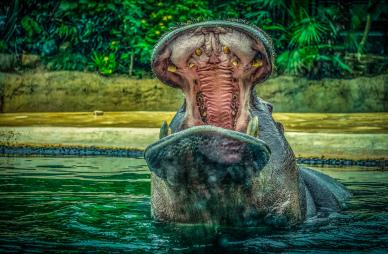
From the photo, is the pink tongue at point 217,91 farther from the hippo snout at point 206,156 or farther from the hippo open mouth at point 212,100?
the hippo snout at point 206,156

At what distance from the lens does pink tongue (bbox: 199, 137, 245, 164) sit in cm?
318

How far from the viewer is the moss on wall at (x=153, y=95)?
13.2 metres

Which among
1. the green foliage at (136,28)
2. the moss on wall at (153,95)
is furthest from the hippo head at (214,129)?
the green foliage at (136,28)

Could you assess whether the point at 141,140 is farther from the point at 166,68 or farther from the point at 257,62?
the point at 257,62

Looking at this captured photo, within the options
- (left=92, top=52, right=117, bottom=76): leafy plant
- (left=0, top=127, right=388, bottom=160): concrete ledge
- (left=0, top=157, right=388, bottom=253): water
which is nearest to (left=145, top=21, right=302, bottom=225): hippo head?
(left=0, top=157, right=388, bottom=253): water

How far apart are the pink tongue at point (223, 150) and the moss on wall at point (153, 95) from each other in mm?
9905

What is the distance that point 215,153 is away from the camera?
321 centimetres

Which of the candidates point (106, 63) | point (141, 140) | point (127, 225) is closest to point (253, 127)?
point (127, 225)

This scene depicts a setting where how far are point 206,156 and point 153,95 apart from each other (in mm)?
10124

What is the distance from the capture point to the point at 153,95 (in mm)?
13289

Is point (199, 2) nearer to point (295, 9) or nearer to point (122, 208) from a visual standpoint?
point (295, 9)

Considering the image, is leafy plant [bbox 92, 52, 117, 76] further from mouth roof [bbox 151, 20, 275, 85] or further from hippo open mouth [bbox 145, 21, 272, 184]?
mouth roof [bbox 151, 20, 275, 85]

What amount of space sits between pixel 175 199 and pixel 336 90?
1010cm

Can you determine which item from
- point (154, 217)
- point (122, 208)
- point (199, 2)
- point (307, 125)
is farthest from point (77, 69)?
point (154, 217)
